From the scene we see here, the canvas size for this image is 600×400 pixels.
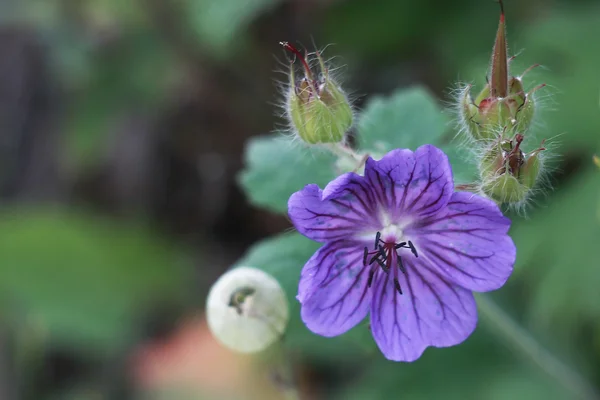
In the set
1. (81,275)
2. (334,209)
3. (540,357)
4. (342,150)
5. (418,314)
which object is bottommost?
(540,357)

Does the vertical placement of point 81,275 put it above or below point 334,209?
above

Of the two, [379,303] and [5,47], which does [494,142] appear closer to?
[379,303]

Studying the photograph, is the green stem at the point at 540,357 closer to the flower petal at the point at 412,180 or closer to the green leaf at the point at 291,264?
the green leaf at the point at 291,264

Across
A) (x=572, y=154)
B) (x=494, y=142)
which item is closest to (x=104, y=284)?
(x=572, y=154)

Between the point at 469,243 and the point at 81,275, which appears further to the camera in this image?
the point at 81,275

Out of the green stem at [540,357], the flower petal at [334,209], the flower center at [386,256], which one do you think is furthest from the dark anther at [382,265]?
the green stem at [540,357]

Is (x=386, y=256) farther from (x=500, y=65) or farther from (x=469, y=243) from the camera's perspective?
(x=500, y=65)

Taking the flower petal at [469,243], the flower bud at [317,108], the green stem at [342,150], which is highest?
the flower bud at [317,108]

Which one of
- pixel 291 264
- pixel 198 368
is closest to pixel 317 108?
pixel 291 264
